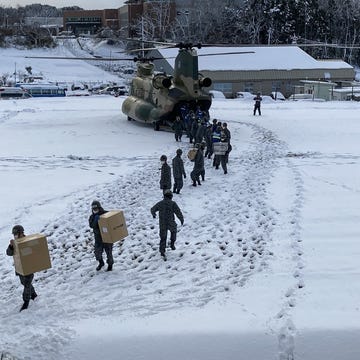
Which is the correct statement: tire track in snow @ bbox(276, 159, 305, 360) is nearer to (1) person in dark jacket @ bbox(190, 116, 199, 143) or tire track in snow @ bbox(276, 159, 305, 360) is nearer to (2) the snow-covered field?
(2) the snow-covered field

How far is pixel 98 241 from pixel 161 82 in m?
15.2

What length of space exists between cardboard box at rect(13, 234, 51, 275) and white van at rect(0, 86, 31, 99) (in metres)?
39.0

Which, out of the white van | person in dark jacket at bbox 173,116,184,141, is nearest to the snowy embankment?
person in dark jacket at bbox 173,116,184,141

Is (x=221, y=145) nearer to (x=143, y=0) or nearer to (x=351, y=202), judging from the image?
(x=351, y=202)

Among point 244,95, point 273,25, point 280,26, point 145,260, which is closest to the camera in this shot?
point 145,260

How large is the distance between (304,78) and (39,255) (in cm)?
4454

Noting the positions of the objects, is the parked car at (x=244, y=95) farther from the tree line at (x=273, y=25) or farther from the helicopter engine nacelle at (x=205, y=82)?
the tree line at (x=273, y=25)

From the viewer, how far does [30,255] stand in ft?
24.4

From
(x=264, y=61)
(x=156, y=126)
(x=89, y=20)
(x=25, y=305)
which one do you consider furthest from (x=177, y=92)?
(x=89, y=20)

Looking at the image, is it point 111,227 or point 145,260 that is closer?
point 111,227

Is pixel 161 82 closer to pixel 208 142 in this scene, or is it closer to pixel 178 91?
pixel 178 91

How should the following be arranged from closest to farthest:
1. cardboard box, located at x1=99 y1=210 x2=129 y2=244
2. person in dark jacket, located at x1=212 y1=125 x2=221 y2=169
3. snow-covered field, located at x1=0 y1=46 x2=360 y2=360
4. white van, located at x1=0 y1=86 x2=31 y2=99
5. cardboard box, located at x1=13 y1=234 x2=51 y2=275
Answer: snow-covered field, located at x1=0 y1=46 x2=360 y2=360
cardboard box, located at x1=13 y1=234 x2=51 y2=275
cardboard box, located at x1=99 y1=210 x2=129 y2=244
person in dark jacket, located at x1=212 y1=125 x2=221 y2=169
white van, located at x1=0 y1=86 x2=31 y2=99

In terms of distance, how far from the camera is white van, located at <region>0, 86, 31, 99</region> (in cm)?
4425

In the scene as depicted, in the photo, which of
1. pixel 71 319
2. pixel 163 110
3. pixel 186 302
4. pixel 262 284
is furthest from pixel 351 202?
pixel 163 110
